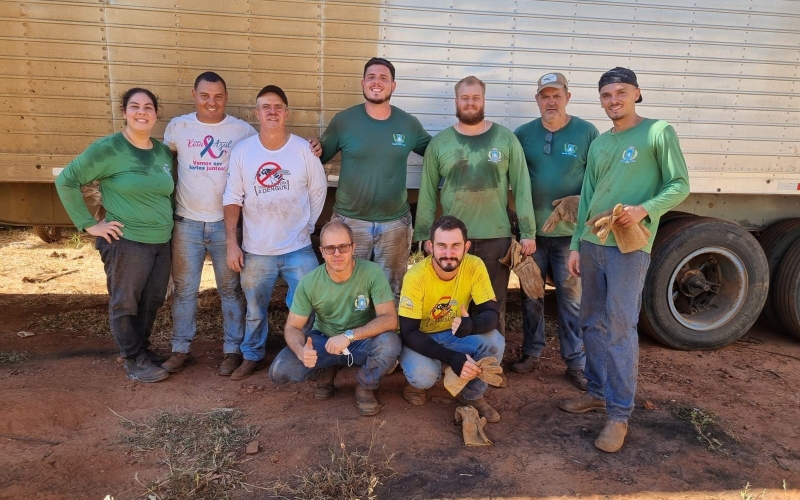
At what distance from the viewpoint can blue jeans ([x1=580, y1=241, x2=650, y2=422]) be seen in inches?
119

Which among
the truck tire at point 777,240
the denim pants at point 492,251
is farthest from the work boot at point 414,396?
the truck tire at point 777,240

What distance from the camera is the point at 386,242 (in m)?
3.87

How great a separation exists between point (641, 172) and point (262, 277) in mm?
2365

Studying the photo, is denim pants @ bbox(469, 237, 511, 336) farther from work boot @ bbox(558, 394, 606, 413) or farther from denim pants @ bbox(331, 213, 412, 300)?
work boot @ bbox(558, 394, 606, 413)

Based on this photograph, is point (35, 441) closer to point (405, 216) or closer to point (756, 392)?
point (405, 216)

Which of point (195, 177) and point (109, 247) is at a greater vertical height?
point (195, 177)

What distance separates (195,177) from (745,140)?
4.07 m

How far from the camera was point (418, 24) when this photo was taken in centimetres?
402

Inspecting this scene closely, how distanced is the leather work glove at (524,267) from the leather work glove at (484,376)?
2.51 ft

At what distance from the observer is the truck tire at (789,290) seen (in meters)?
4.87

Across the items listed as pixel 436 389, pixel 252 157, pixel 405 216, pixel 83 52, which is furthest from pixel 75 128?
pixel 436 389

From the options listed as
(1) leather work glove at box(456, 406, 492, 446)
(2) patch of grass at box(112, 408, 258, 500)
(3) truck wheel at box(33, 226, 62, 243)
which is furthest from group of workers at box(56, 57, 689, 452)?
(3) truck wheel at box(33, 226, 62, 243)

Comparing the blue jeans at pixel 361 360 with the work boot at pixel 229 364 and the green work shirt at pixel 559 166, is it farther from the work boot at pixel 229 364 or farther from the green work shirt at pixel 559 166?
the green work shirt at pixel 559 166

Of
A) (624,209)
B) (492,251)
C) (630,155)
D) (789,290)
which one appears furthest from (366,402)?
(789,290)
